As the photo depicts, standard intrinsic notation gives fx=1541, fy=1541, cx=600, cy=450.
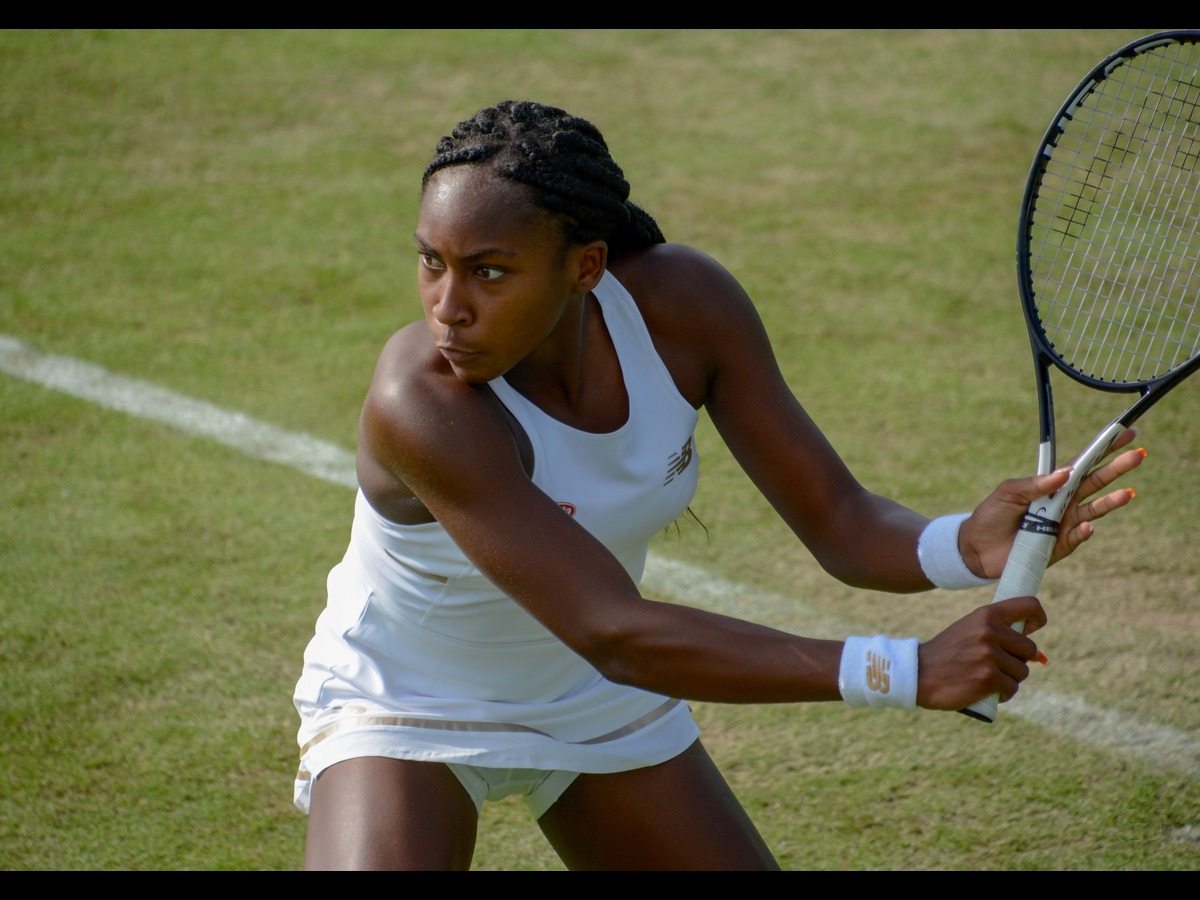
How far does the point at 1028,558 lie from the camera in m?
2.54

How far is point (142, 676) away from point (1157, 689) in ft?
9.09

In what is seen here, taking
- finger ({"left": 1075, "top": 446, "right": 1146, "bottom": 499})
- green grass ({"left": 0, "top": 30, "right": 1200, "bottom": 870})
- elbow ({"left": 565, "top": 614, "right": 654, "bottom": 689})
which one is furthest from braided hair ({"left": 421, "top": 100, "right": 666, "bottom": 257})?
green grass ({"left": 0, "top": 30, "right": 1200, "bottom": 870})

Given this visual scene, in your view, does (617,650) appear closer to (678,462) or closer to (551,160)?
(678,462)

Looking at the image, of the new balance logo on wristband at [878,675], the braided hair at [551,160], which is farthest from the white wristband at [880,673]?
the braided hair at [551,160]

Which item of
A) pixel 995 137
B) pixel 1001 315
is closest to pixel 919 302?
pixel 1001 315

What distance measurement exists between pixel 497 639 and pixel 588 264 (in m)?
0.73

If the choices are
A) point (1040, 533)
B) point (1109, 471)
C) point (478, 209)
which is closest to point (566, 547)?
point (478, 209)

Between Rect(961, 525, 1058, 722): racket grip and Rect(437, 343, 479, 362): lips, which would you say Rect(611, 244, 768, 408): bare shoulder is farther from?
Rect(961, 525, 1058, 722): racket grip

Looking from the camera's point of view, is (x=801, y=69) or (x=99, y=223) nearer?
(x=99, y=223)

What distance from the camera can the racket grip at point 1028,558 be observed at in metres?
2.53

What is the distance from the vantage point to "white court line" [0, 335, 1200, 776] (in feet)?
13.0

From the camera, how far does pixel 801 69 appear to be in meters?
9.31

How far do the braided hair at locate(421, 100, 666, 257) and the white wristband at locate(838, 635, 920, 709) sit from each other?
86 cm

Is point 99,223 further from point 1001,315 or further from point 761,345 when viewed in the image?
point 761,345
